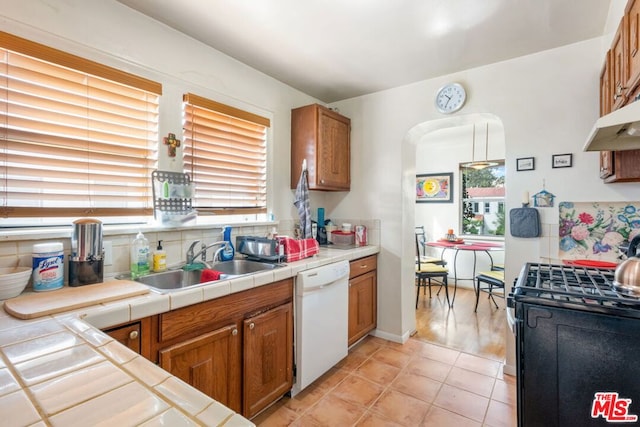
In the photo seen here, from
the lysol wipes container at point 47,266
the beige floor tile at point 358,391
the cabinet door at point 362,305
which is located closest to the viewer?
the lysol wipes container at point 47,266

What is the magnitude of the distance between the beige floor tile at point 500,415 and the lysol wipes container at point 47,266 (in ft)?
7.81

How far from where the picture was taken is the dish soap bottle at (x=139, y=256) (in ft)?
5.53

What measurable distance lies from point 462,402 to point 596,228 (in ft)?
4.77

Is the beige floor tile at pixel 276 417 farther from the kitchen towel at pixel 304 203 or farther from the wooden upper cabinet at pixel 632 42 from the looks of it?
the wooden upper cabinet at pixel 632 42

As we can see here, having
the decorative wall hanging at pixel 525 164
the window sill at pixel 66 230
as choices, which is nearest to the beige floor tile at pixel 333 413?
the window sill at pixel 66 230

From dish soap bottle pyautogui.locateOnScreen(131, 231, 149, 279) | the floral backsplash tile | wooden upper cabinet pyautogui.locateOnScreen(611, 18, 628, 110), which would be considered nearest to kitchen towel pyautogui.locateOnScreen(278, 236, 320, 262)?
dish soap bottle pyautogui.locateOnScreen(131, 231, 149, 279)

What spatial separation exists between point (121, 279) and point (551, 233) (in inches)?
108

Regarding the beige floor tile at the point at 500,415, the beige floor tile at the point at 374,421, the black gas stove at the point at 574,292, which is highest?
the black gas stove at the point at 574,292

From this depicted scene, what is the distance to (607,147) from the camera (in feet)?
4.71

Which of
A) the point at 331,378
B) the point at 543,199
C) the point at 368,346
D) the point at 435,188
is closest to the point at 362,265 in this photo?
the point at 368,346

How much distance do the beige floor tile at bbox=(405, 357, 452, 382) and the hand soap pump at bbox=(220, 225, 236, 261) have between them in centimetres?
161

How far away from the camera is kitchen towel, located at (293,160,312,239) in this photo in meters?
2.60

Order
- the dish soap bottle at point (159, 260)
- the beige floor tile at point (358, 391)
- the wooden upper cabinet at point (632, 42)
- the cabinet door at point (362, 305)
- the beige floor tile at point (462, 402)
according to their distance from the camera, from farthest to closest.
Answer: the cabinet door at point (362, 305) < the beige floor tile at point (358, 391) < the beige floor tile at point (462, 402) < the dish soap bottle at point (159, 260) < the wooden upper cabinet at point (632, 42)

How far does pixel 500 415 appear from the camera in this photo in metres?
1.87
